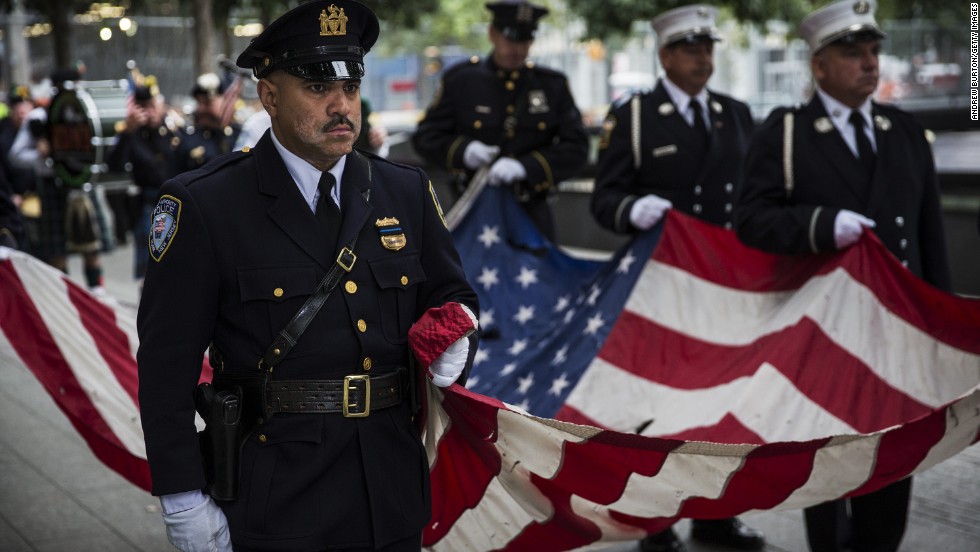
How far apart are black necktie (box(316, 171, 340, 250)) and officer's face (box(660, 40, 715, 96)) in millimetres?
3438

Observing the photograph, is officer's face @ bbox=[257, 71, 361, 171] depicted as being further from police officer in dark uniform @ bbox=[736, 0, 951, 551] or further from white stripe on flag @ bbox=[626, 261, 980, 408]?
white stripe on flag @ bbox=[626, 261, 980, 408]

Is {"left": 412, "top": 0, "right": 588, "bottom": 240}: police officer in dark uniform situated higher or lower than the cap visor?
lower

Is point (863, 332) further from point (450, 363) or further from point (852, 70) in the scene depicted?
point (450, 363)

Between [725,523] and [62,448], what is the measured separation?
150 inches

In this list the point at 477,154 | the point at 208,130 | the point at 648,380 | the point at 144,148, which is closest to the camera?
the point at 648,380

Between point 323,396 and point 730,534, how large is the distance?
2.73 m

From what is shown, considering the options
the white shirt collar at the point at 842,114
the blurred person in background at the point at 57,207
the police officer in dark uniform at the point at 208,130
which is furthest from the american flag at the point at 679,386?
the blurred person in background at the point at 57,207

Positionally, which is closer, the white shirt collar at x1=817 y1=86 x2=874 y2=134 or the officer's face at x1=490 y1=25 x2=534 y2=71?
the white shirt collar at x1=817 y1=86 x2=874 y2=134

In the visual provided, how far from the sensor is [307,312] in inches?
110

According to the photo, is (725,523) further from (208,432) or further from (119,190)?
(119,190)

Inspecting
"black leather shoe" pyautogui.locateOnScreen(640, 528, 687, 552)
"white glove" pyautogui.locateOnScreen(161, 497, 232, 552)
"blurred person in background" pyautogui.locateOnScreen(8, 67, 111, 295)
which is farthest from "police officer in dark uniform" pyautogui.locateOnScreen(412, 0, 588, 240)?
"blurred person in background" pyautogui.locateOnScreen(8, 67, 111, 295)

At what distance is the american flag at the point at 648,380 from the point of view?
354cm

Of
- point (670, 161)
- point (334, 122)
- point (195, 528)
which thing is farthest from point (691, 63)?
point (195, 528)

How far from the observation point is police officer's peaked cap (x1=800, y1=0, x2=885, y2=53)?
4.70m
